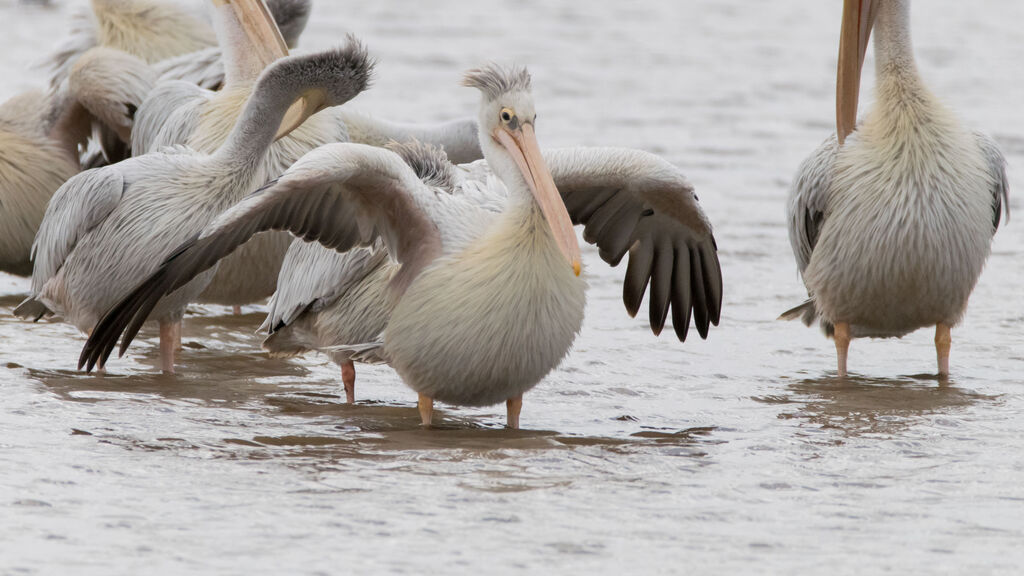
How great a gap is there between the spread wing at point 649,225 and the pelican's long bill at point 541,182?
0.40 m

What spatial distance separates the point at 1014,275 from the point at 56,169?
4690 mm

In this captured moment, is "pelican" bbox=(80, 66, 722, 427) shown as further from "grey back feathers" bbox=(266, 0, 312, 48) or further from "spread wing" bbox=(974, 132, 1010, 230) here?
"grey back feathers" bbox=(266, 0, 312, 48)

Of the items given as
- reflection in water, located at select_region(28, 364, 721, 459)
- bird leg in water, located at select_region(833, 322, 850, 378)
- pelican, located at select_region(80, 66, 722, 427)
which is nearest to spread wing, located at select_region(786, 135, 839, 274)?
bird leg in water, located at select_region(833, 322, 850, 378)

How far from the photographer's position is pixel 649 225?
6.02 metres

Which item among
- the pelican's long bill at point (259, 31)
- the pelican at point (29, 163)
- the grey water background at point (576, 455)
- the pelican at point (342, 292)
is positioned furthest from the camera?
the pelican at point (29, 163)

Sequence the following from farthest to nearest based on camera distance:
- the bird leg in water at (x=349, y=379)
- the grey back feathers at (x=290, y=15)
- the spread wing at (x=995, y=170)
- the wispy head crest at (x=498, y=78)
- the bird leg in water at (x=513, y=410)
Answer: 1. the grey back feathers at (x=290, y=15)
2. the spread wing at (x=995, y=170)
3. the bird leg in water at (x=349, y=379)
4. the bird leg in water at (x=513, y=410)
5. the wispy head crest at (x=498, y=78)

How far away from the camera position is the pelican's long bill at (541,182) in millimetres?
4988

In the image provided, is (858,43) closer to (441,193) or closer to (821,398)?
(821,398)

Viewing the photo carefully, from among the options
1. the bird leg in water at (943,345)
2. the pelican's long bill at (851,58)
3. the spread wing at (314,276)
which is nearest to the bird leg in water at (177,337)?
the spread wing at (314,276)

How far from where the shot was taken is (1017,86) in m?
13.5

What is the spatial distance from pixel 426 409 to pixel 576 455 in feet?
2.13

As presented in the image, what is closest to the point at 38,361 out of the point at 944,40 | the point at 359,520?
the point at 359,520

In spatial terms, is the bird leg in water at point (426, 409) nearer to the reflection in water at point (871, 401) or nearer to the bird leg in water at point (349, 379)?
the bird leg in water at point (349, 379)

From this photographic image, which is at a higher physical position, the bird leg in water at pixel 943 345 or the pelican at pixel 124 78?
the pelican at pixel 124 78
